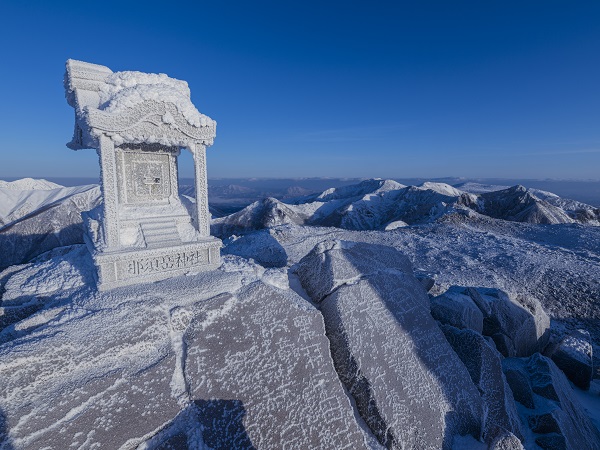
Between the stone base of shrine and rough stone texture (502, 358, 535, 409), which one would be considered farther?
the stone base of shrine

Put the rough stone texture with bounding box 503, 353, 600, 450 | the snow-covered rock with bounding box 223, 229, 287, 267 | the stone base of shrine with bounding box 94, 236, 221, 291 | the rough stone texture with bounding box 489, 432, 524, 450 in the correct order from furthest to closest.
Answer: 1. the snow-covered rock with bounding box 223, 229, 287, 267
2. the stone base of shrine with bounding box 94, 236, 221, 291
3. the rough stone texture with bounding box 503, 353, 600, 450
4. the rough stone texture with bounding box 489, 432, 524, 450

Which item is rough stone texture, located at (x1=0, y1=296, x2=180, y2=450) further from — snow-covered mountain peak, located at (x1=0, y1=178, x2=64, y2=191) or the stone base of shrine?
snow-covered mountain peak, located at (x1=0, y1=178, x2=64, y2=191)

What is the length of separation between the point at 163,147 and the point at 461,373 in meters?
7.94

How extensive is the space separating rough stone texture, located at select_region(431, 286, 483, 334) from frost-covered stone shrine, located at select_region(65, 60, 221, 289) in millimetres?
5215

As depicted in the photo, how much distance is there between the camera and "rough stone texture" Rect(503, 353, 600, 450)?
465 centimetres

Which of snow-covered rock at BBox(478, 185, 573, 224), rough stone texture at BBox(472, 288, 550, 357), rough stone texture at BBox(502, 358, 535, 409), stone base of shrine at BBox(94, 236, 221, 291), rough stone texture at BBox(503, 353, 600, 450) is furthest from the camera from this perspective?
snow-covered rock at BBox(478, 185, 573, 224)

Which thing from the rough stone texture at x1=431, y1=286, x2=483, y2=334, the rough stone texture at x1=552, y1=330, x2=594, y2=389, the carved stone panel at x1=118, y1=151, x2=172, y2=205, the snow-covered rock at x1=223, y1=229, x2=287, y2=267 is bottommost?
the rough stone texture at x1=552, y1=330, x2=594, y2=389

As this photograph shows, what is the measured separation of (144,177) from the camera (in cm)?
705

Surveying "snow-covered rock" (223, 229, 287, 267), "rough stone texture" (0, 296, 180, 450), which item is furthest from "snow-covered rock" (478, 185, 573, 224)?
"rough stone texture" (0, 296, 180, 450)

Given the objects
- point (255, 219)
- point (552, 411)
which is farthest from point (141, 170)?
point (255, 219)

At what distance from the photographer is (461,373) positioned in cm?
519

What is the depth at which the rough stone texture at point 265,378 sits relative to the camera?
3678mm

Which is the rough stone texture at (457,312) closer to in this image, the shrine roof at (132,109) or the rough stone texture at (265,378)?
the rough stone texture at (265,378)

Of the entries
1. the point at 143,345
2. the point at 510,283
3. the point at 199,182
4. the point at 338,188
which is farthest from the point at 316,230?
the point at 338,188
